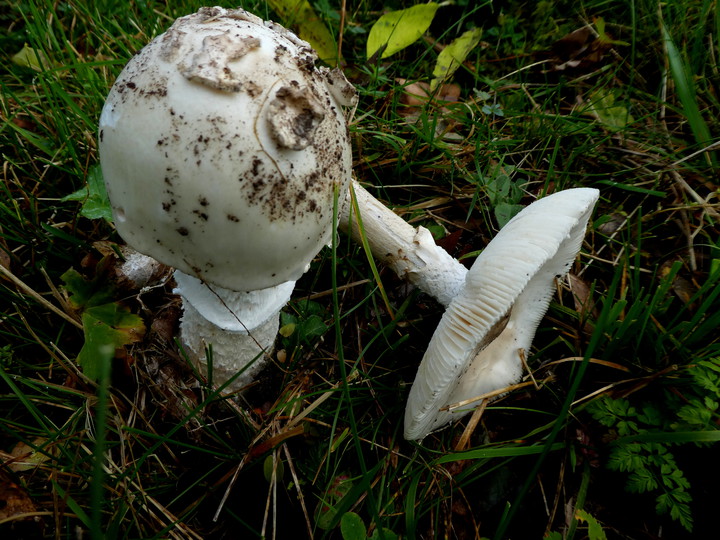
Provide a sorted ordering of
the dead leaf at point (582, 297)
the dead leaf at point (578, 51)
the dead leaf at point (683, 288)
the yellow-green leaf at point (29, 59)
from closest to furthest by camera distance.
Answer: the dead leaf at point (582, 297)
the dead leaf at point (683, 288)
the yellow-green leaf at point (29, 59)
the dead leaf at point (578, 51)

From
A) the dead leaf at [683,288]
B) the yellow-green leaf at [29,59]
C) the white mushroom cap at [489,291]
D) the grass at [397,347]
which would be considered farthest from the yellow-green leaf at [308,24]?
the dead leaf at [683,288]

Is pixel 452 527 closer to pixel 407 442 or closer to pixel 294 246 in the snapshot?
pixel 407 442

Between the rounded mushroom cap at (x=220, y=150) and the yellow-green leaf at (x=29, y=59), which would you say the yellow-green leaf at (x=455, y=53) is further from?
the yellow-green leaf at (x=29, y=59)

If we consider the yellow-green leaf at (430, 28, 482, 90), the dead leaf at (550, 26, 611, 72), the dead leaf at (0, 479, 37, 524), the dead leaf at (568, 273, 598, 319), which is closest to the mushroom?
the dead leaf at (0, 479, 37, 524)

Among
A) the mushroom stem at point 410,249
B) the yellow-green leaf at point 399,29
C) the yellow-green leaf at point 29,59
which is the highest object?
the yellow-green leaf at point 399,29

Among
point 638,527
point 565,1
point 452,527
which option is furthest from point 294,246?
point 565,1

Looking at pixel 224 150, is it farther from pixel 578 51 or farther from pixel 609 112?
pixel 578 51
